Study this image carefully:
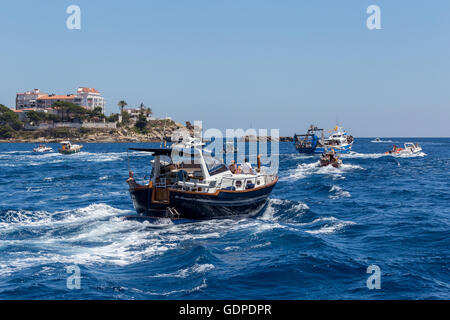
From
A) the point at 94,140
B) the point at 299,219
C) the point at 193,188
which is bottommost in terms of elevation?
the point at 299,219

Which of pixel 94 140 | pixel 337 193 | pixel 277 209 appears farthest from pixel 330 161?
pixel 94 140

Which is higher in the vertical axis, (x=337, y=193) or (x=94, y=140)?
(x=94, y=140)

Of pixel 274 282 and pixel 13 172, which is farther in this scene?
pixel 13 172

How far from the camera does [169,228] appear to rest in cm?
2012

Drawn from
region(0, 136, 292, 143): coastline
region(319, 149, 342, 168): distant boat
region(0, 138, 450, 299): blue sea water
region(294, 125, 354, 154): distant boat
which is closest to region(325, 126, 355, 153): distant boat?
region(294, 125, 354, 154): distant boat

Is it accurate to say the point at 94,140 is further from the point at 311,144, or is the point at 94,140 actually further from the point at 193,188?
the point at 193,188

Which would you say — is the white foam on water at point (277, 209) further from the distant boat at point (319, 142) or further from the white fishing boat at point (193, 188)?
the distant boat at point (319, 142)

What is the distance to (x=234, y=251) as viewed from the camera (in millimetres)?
16344

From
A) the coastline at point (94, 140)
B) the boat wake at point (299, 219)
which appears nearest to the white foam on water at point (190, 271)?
the boat wake at point (299, 219)

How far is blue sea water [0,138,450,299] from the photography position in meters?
12.2

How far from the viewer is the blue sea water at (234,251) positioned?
12.2 metres
